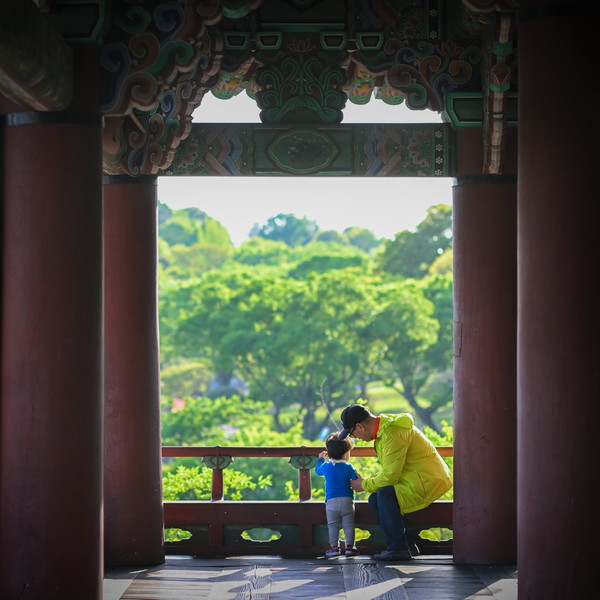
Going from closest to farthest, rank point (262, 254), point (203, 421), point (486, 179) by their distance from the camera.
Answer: point (486, 179), point (203, 421), point (262, 254)

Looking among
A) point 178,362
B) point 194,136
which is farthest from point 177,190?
point 194,136

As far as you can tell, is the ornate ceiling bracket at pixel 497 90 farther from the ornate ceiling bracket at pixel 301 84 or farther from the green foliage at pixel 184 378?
the green foliage at pixel 184 378

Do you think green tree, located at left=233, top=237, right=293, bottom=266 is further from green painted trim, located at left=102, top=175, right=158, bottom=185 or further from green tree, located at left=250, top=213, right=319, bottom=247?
green painted trim, located at left=102, top=175, right=158, bottom=185

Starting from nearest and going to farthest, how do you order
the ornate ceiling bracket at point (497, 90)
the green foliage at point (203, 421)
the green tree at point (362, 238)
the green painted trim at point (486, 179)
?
the ornate ceiling bracket at point (497, 90)
the green painted trim at point (486, 179)
the green foliage at point (203, 421)
the green tree at point (362, 238)

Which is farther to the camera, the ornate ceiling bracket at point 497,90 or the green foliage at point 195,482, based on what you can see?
the green foliage at point 195,482

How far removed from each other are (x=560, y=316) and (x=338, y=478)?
127 inches

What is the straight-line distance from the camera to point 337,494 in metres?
7.25

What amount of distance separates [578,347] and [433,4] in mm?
3025

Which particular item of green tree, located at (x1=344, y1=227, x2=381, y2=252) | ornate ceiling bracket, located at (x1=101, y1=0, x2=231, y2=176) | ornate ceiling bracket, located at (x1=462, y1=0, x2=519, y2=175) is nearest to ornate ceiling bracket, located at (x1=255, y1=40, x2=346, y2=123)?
ornate ceiling bracket, located at (x1=462, y1=0, x2=519, y2=175)

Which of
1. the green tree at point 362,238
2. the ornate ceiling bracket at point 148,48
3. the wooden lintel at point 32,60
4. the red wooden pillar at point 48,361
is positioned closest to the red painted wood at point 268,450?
the red wooden pillar at point 48,361

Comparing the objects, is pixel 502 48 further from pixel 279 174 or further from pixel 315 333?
pixel 315 333

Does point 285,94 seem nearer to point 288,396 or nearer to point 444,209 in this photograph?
point 288,396

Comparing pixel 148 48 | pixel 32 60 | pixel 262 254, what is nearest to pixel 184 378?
pixel 262 254

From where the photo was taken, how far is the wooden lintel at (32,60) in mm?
4035
